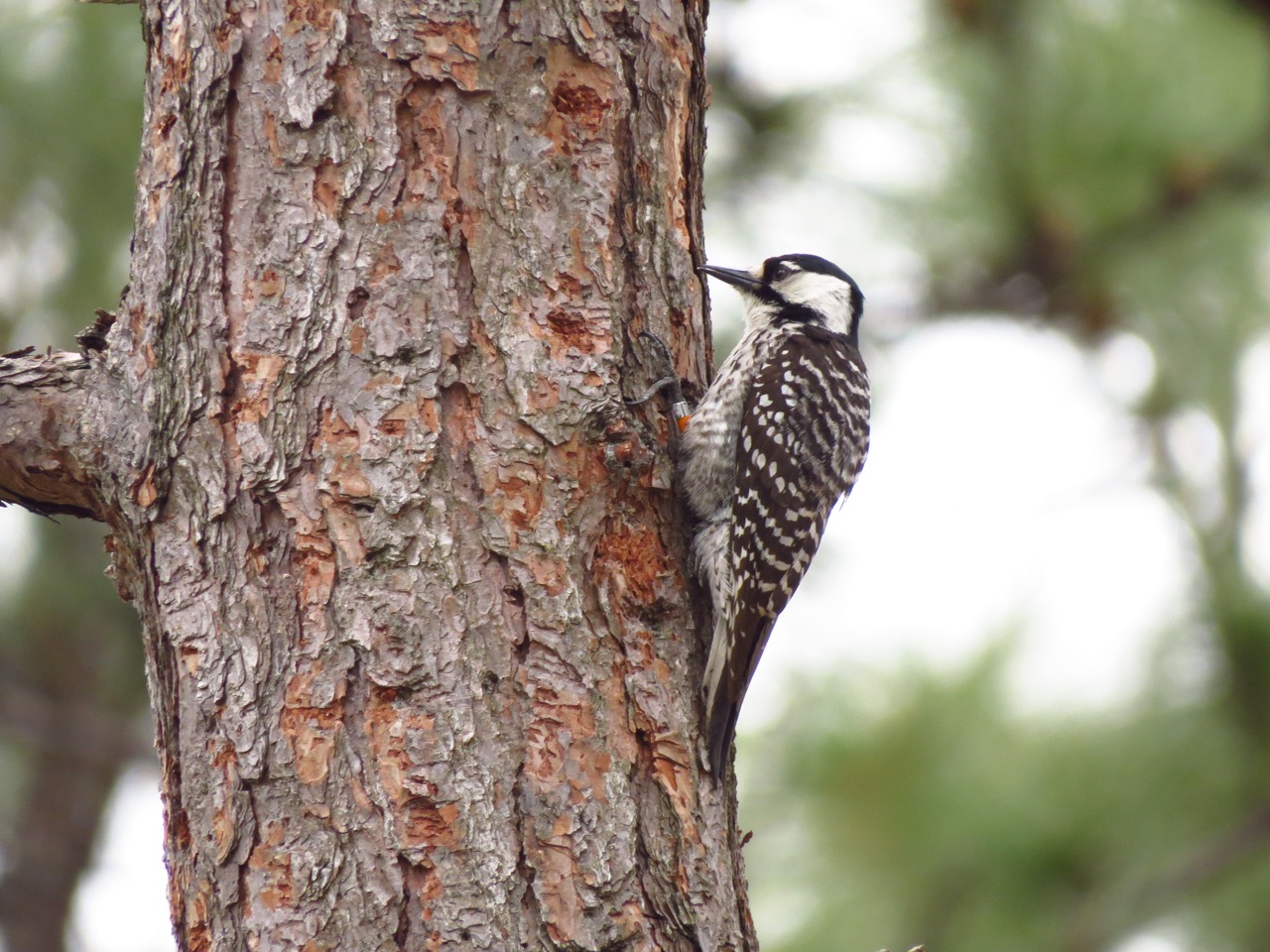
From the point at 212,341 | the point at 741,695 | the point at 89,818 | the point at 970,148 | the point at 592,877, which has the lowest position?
the point at 592,877

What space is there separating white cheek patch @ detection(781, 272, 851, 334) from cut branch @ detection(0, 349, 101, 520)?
2.42m

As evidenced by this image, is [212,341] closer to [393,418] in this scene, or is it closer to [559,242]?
[393,418]

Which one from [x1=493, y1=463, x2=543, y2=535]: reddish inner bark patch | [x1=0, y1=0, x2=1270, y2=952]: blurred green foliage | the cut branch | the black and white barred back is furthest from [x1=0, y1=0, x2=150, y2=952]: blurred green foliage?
[x1=493, y1=463, x2=543, y2=535]: reddish inner bark patch

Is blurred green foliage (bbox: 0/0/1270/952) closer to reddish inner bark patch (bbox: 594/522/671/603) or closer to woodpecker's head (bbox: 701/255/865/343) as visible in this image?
woodpecker's head (bbox: 701/255/865/343)

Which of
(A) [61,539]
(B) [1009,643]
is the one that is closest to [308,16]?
(B) [1009,643]

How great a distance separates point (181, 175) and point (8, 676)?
5.69m

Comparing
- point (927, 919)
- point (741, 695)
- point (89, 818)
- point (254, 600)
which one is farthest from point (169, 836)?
point (89, 818)

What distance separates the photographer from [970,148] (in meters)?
5.03

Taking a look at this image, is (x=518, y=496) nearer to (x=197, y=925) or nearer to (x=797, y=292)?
(x=197, y=925)

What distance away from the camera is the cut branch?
2.55 metres

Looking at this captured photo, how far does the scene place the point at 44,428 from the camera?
2.55 meters

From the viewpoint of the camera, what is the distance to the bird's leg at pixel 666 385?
281 cm

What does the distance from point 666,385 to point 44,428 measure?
1218mm

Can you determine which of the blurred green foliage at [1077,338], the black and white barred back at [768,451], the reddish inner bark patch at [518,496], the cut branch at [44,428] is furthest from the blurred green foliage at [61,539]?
the reddish inner bark patch at [518,496]
